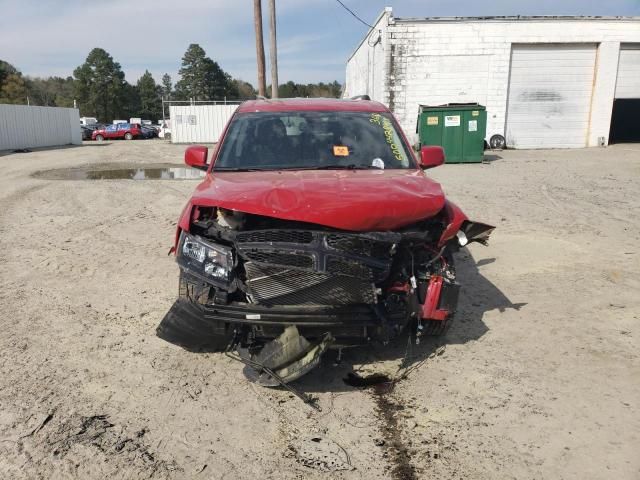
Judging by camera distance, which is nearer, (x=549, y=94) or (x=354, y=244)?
(x=354, y=244)

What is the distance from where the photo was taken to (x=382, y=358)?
398cm

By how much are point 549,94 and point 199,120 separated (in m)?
19.4

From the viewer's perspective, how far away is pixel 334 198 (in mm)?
3285

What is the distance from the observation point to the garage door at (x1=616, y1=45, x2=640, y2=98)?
23609 mm

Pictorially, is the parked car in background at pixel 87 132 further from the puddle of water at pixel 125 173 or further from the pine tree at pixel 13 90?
the puddle of water at pixel 125 173

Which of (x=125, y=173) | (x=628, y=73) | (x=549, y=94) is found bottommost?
(x=125, y=173)

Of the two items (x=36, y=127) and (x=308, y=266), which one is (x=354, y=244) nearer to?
(x=308, y=266)

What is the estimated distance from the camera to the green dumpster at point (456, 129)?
59.4 feet

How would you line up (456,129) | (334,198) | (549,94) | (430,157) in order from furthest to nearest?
(549,94) → (456,129) → (430,157) → (334,198)

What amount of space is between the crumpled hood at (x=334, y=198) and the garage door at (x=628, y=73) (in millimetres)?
24626

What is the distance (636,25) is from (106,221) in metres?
24.6

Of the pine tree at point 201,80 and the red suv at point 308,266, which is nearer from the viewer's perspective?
the red suv at point 308,266

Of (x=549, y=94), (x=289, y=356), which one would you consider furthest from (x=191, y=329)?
(x=549, y=94)

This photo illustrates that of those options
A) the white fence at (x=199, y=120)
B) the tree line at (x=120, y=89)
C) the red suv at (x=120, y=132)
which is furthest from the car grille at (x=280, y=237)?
the tree line at (x=120, y=89)
